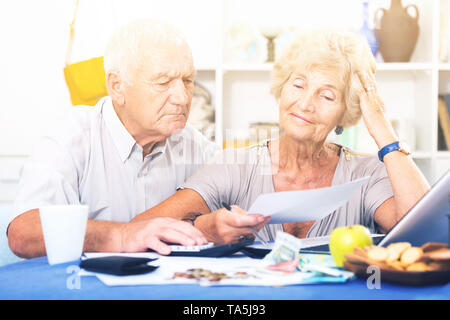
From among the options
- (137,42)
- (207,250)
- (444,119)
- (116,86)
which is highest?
(137,42)

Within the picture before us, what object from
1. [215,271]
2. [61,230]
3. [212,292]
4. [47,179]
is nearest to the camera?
[212,292]

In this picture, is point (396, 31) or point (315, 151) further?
point (396, 31)

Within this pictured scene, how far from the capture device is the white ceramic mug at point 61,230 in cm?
94

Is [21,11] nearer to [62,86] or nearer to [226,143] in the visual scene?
[62,86]

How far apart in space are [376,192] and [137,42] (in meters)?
0.84

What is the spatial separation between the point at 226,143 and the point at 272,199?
7.14 feet

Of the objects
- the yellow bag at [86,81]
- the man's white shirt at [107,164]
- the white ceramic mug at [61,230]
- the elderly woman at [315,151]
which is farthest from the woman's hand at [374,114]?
the yellow bag at [86,81]

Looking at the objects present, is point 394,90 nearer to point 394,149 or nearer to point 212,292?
point 394,149

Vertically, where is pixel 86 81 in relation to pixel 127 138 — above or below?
above

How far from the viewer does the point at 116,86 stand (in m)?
1.64

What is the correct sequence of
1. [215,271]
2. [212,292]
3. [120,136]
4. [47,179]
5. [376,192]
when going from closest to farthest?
[212,292] < [215,271] < [47,179] < [376,192] < [120,136]

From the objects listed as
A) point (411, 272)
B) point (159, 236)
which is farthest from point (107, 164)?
point (411, 272)
